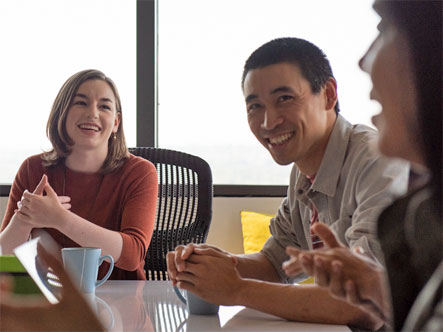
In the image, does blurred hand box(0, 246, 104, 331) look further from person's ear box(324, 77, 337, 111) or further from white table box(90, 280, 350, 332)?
person's ear box(324, 77, 337, 111)

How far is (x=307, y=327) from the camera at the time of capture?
28.2 inches

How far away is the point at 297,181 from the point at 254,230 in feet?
3.18

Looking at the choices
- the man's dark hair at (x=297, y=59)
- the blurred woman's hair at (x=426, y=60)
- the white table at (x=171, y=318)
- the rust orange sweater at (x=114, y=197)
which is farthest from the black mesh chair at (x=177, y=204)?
the blurred woman's hair at (x=426, y=60)

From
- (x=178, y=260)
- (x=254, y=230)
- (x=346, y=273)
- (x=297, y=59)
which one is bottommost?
(x=254, y=230)

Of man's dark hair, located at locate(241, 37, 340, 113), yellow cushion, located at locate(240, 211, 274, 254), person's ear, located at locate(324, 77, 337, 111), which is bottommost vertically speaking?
yellow cushion, located at locate(240, 211, 274, 254)

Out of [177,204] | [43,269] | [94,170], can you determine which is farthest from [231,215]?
[43,269]

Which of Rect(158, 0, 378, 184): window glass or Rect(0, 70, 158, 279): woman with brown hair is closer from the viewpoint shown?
Rect(0, 70, 158, 279): woman with brown hair

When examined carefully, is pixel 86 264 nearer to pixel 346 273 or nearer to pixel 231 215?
pixel 346 273

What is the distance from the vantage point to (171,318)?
2.53ft

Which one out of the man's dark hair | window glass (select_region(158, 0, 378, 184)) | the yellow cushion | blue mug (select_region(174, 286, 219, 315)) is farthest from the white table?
window glass (select_region(158, 0, 378, 184))

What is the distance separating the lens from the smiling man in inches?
29.5

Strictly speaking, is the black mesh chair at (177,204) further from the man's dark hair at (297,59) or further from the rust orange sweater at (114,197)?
the man's dark hair at (297,59)

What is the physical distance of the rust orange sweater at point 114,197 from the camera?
1263mm

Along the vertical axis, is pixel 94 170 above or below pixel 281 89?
below
